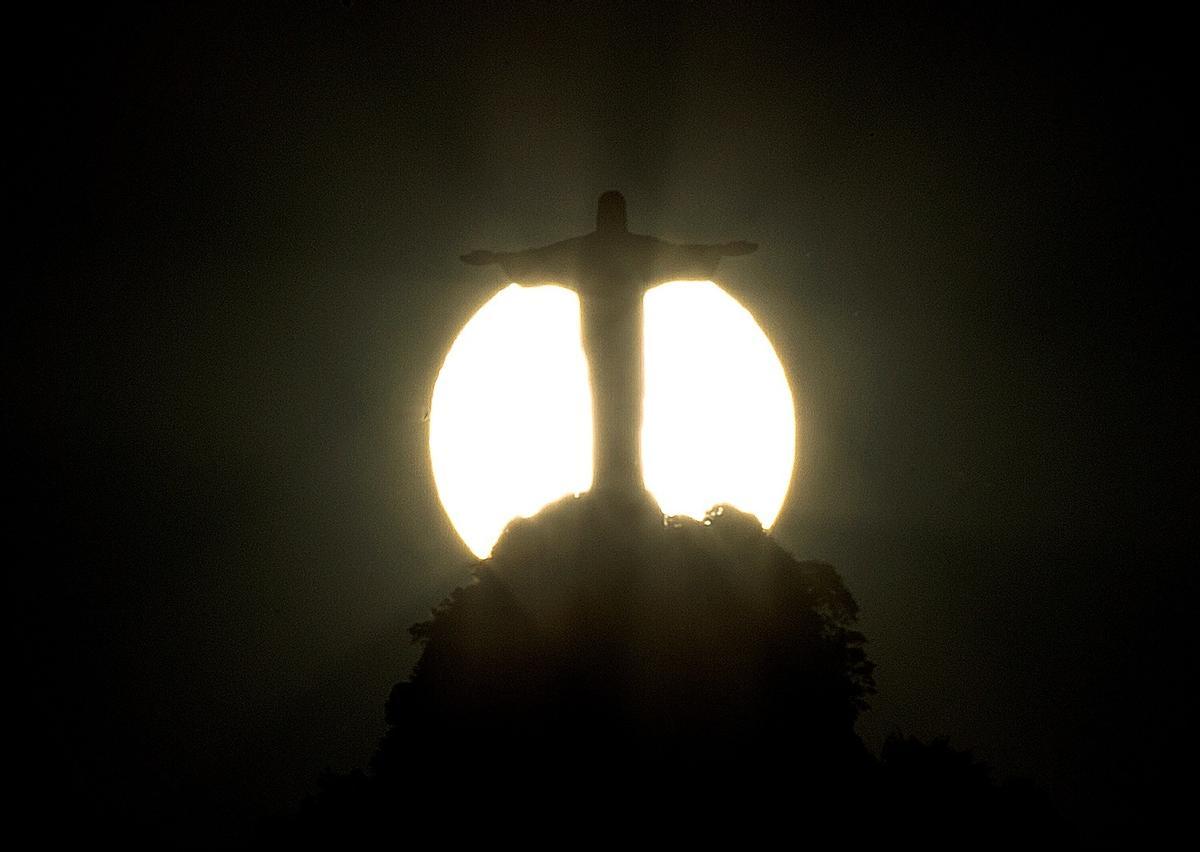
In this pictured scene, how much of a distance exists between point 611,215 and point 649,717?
1203 millimetres

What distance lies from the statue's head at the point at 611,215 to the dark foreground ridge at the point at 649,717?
716 millimetres

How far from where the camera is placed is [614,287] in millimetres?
2803

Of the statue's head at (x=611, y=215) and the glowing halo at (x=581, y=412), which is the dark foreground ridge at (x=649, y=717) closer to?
the glowing halo at (x=581, y=412)

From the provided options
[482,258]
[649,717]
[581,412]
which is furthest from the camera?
[482,258]

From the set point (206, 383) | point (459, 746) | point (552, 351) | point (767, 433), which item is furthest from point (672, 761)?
point (206, 383)

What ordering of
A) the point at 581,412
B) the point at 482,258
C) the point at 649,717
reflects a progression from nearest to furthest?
the point at 649,717 < the point at 581,412 < the point at 482,258

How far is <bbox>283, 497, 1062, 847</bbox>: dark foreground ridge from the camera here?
89.7 inches

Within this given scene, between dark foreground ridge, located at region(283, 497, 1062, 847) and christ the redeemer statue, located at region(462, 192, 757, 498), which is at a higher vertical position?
christ the redeemer statue, located at region(462, 192, 757, 498)

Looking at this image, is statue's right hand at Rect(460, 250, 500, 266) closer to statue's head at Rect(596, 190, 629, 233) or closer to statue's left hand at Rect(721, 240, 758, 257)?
statue's head at Rect(596, 190, 629, 233)

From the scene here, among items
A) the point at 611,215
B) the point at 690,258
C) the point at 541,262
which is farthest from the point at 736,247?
the point at 541,262

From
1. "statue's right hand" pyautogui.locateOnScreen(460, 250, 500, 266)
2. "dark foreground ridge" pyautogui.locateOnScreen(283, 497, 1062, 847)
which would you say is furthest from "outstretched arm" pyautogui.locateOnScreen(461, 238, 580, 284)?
"dark foreground ridge" pyautogui.locateOnScreen(283, 497, 1062, 847)

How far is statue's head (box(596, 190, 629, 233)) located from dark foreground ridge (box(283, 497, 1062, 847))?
0.72 metres

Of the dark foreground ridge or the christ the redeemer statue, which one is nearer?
the dark foreground ridge

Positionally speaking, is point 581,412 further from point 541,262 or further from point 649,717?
point 649,717
